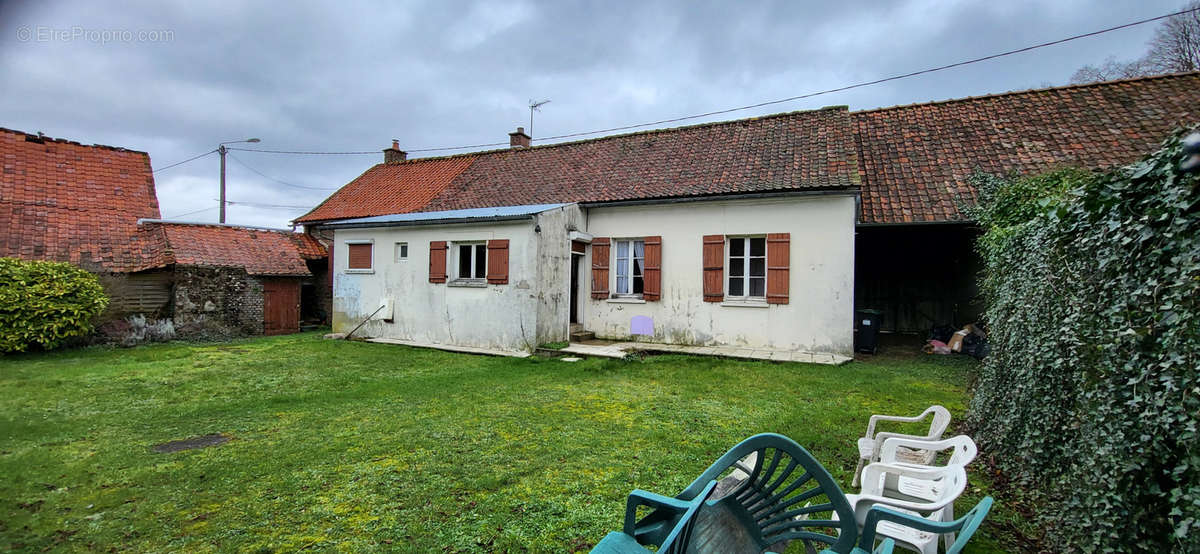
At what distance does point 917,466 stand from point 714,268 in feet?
26.9

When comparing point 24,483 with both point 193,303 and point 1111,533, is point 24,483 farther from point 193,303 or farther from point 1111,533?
point 193,303

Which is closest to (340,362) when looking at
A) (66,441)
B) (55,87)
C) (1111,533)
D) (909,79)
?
(66,441)

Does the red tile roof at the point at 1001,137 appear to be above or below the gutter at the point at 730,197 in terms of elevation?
above

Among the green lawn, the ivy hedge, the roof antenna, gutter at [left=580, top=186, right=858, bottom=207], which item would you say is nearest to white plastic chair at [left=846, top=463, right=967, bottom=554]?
the ivy hedge

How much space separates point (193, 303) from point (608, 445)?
14.2 metres

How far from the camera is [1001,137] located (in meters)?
12.1

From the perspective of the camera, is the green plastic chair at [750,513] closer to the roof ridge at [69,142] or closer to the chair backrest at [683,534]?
the chair backrest at [683,534]

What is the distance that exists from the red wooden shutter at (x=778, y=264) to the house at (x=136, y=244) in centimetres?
1418

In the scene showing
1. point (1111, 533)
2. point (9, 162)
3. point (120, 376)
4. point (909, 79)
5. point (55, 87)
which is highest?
point (909, 79)

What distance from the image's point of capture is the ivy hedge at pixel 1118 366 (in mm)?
1799

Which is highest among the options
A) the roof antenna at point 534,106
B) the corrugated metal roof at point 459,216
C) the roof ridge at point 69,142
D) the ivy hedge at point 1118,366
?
the roof antenna at point 534,106

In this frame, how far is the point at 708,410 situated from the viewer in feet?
20.7

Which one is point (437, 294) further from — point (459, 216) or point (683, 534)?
point (683, 534)

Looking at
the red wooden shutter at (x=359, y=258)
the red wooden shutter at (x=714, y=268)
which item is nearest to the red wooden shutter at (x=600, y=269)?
the red wooden shutter at (x=714, y=268)
